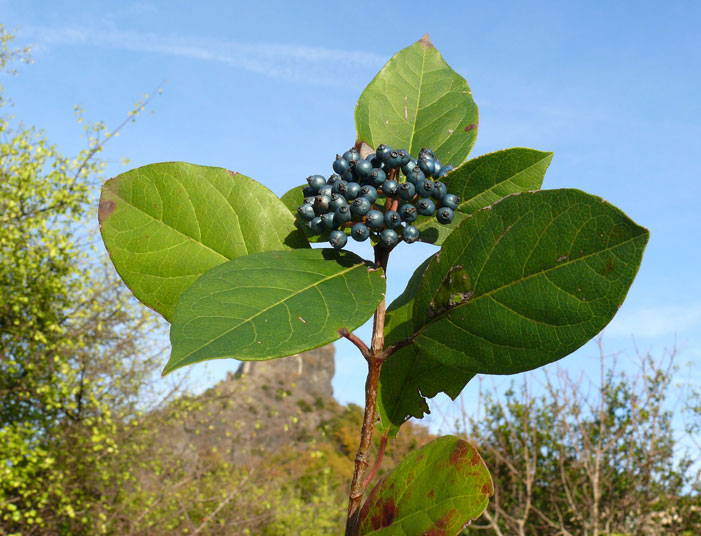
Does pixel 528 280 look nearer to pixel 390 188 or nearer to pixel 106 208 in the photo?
pixel 390 188

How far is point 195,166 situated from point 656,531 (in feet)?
24.5

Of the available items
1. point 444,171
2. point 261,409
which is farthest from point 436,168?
point 261,409

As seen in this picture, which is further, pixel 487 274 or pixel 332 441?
pixel 332 441

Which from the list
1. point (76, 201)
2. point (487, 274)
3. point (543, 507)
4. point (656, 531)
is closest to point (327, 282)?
point (487, 274)

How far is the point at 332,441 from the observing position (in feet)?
74.5

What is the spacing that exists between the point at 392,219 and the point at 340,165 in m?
0.11

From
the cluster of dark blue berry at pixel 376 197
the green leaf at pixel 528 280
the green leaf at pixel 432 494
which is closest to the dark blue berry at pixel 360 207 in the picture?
the cluster of dark blue berry at pixel 376 197

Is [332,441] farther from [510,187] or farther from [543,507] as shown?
[510,187]

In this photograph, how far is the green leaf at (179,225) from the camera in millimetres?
820

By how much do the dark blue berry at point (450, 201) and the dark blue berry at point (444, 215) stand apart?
1cm

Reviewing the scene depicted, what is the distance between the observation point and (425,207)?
763 mm

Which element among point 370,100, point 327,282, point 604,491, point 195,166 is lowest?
point 327,282

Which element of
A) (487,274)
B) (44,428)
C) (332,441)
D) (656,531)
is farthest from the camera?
(332,441)

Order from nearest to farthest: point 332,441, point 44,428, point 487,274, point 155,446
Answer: point 487,274 → point 44,428 → point 155,446 → point 332,441
